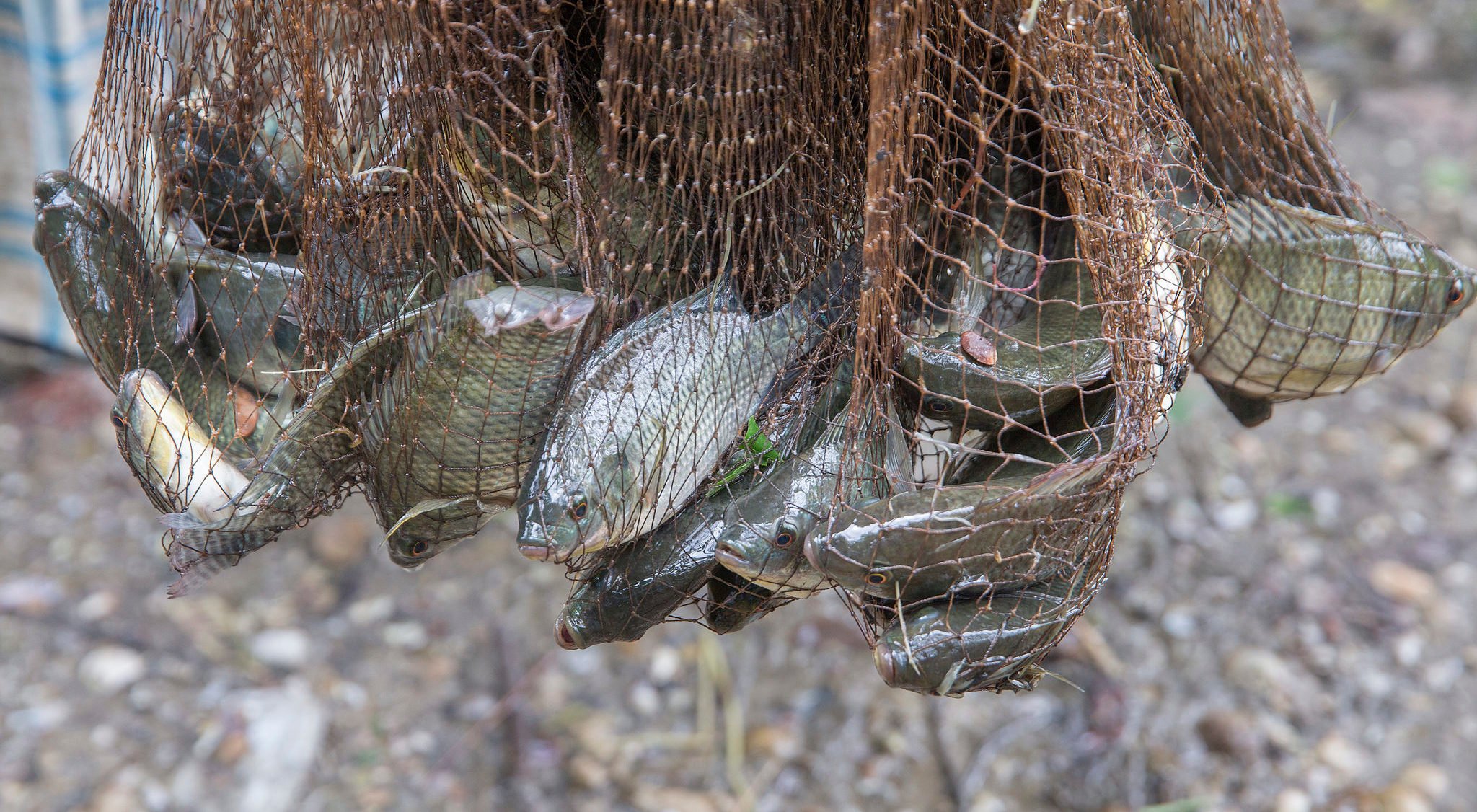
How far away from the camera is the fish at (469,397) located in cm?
198

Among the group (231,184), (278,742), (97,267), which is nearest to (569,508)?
(231,184)

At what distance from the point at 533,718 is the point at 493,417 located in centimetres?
397

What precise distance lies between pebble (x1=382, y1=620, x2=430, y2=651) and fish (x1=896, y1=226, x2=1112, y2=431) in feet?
14.7

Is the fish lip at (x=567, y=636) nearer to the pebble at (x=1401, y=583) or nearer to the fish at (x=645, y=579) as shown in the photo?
the fish at (x=645, y=579)

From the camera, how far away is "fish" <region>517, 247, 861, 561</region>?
201 centimetres

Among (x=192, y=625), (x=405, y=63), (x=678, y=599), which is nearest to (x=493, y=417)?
(x=678, y=599)

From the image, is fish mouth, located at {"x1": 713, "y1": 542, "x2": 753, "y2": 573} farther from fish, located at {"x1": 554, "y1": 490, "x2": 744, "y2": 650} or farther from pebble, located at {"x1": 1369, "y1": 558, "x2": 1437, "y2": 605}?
pebble, located at {"x1": 1369, "y1": 558, "x2": 1437, "y2": 605}

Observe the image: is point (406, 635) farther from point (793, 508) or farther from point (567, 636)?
point (793, 508)

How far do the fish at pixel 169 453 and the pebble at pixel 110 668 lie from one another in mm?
3889

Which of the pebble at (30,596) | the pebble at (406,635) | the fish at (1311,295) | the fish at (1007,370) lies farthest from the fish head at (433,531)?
the pebble at (30,596)

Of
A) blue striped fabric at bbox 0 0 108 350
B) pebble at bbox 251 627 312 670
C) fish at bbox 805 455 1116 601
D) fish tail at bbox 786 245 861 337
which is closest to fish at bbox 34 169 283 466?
fish tail at bbox 786 245 861 337

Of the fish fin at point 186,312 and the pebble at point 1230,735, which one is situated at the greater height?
the fish fin at point 186,312

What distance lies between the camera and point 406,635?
236 inches

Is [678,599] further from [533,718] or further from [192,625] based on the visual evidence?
[192,625]
